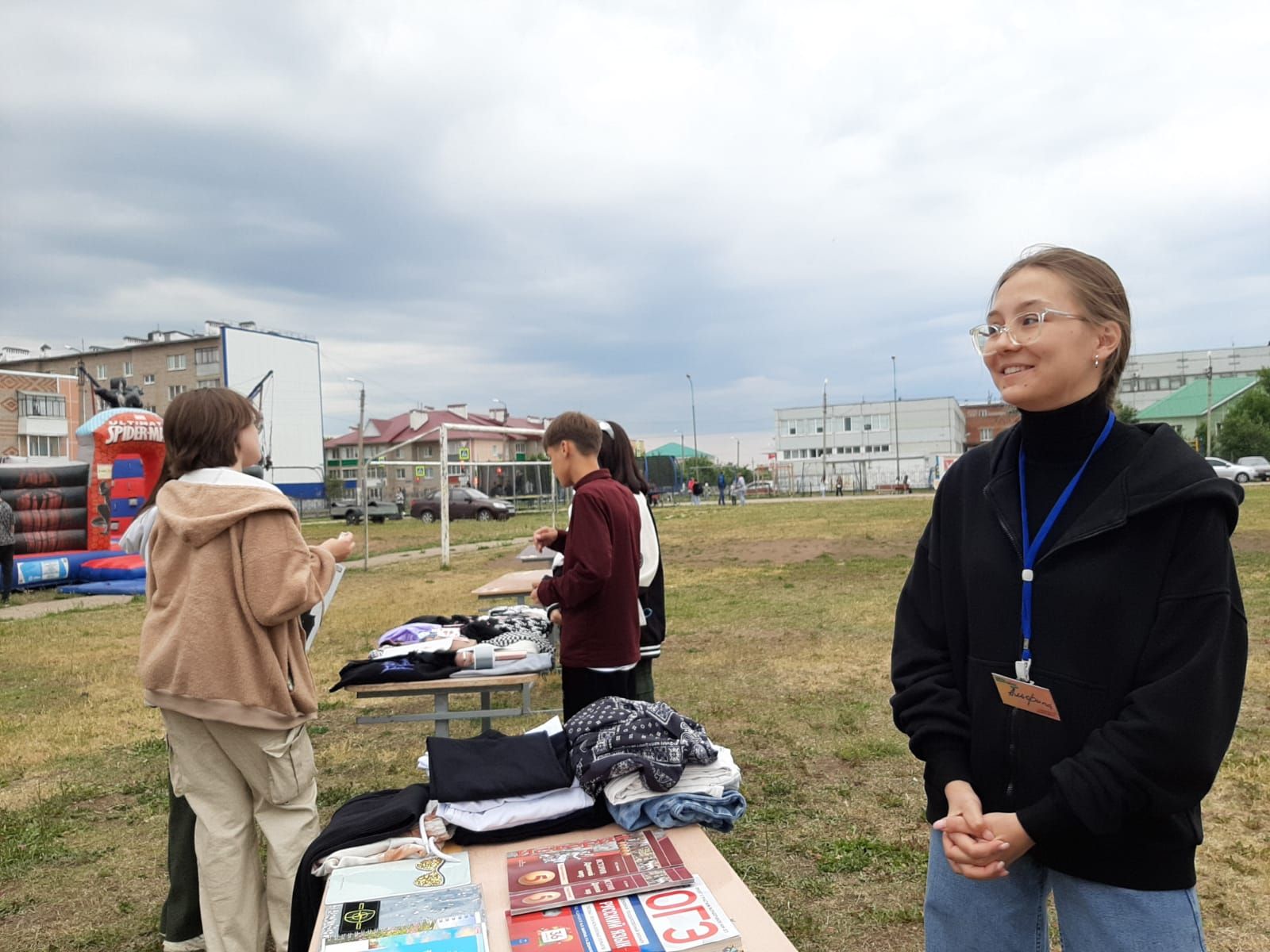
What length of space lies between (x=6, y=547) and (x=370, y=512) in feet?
73.7

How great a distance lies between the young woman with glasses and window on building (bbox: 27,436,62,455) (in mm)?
56813

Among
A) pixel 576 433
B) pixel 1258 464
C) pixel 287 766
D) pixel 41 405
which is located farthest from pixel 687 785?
pixel 41 405

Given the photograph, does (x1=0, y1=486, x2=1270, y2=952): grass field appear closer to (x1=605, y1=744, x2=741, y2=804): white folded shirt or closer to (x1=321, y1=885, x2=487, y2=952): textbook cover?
(x1=605, y1=744, x2=741, y2=804): white folded shirt

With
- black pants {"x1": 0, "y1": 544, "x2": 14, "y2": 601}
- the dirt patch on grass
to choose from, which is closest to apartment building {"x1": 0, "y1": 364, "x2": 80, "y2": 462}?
black pants {"x1": 0, "y1": 544, "x2": 14, "y2": 601}

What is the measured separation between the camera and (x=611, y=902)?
1.81 m

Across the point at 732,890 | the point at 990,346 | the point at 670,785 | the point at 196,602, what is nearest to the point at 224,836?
the point at 196,602

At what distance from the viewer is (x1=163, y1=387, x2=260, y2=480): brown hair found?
8.54 ft

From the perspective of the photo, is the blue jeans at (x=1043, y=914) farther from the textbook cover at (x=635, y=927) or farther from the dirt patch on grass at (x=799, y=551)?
the dirt patch on grass at (x=799, y=551)

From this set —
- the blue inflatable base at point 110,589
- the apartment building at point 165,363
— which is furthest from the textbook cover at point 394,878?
the apartment building at point 165,363

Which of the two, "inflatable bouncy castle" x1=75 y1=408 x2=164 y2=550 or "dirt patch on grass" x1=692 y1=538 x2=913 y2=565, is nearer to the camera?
"inflatable bouncy castle" x1=75 y1=408 x2=164 y2=550

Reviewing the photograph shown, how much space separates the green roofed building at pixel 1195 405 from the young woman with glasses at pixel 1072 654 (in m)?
66.6

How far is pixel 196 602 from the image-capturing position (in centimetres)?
252

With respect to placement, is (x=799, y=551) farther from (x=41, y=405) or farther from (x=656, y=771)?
(x=41, y=405)

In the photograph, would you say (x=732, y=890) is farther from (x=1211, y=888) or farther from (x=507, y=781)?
(x=1211, y=888)
